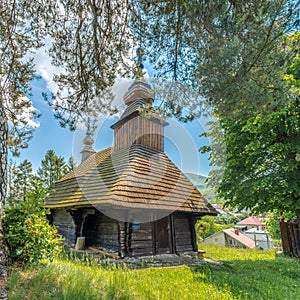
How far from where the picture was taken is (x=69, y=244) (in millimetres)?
8891

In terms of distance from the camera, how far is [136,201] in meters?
6.97

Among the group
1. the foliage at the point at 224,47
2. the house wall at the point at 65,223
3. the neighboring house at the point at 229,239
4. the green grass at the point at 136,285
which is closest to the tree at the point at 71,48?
the foliage at the point at 224,47

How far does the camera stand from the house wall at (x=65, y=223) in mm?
8969

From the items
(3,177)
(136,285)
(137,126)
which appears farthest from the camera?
(137,126)

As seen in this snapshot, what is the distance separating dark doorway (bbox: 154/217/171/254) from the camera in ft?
26.4

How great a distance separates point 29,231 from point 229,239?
33.4 metres

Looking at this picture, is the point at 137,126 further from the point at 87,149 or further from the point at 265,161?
the point at 87,149

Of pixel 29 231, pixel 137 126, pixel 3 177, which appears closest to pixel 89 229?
pixel 137 126

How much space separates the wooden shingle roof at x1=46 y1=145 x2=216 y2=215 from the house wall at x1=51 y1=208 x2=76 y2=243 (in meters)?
0.75

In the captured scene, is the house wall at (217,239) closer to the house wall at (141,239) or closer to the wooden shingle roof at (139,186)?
the wooden shingle roof at (139,186)

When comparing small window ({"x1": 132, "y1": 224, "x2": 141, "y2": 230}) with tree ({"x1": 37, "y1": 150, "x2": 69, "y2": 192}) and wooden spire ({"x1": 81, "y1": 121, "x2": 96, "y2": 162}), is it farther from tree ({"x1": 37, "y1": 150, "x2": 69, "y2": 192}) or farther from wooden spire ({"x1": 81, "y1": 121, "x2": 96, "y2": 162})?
tree ({"x1": 37, "y1": 150, "x2": 69, "y2": 192})

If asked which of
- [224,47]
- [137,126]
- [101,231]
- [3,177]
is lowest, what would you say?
[101,231]

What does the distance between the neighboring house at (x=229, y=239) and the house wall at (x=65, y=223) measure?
2366cm

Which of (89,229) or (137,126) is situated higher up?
(137,126)
